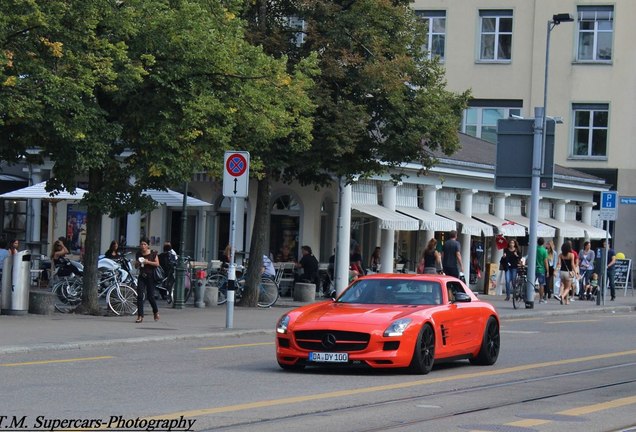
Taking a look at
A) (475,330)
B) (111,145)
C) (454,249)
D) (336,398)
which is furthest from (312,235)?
(336,398)

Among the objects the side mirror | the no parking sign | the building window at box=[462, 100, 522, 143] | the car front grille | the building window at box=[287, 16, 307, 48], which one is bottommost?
the car front grille

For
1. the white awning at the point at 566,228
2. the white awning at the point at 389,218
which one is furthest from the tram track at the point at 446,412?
the white awning at the point at 566,228

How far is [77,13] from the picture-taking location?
76.6 ft

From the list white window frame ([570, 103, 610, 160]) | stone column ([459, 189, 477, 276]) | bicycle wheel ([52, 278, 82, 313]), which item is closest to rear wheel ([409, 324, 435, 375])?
bicycle wheel ([52, 278, 82, 313])

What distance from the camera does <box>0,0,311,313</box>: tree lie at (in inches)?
913

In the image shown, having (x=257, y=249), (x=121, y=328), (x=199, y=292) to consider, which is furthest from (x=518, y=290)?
(x=121, y=328)

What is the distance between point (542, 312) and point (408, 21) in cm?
895

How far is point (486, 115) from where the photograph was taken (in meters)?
65.4

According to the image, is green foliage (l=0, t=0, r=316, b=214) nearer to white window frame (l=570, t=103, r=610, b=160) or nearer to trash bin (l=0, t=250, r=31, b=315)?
trash bin (l=0, t=250, r=31, b=315)

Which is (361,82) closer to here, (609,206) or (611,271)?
(609,206)

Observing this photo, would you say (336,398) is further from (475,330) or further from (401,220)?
(401,220)

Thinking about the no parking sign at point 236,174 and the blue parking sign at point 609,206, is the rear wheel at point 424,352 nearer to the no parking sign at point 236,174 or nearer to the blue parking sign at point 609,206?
the no parking sign at point 236,174

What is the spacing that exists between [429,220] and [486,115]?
80.0 feet

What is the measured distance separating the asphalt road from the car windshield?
1.03 meters
